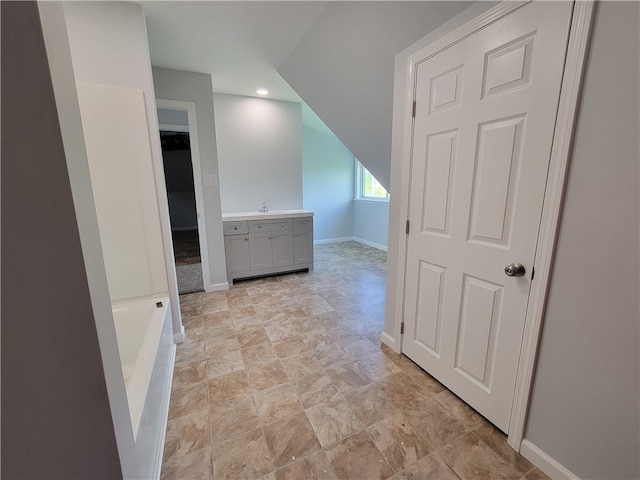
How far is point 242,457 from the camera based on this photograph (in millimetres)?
1312

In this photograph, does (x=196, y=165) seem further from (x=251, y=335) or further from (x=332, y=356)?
(x=332, y=356)

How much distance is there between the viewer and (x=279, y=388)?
175 cm

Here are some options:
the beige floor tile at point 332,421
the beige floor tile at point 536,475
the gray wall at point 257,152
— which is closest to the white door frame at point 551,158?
the beige floor tile at point 536,475

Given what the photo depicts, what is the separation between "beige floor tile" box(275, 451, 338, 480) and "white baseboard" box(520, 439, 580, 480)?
908 mm


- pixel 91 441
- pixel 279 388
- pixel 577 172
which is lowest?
pixel 279 388

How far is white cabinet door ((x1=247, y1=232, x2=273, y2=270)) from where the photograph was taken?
11.8ft

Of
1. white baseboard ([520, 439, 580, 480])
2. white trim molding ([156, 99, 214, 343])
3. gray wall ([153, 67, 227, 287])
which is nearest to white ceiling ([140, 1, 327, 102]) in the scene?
gray wall ([153, 67, 227, 287])

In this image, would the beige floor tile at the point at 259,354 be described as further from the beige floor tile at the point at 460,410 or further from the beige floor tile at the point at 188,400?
the beige floor tile at the point at 460,410

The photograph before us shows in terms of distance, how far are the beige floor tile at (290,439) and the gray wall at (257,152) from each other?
303 cm

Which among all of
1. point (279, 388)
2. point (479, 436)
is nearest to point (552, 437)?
point (479, 436)

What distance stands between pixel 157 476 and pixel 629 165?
7.16 ft

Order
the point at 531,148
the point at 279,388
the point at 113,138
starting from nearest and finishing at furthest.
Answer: the point at 531,148 < the point at 279,388 < the point at 113,138

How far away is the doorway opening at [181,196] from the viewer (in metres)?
3.80

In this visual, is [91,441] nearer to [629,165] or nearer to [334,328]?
[629,165]
